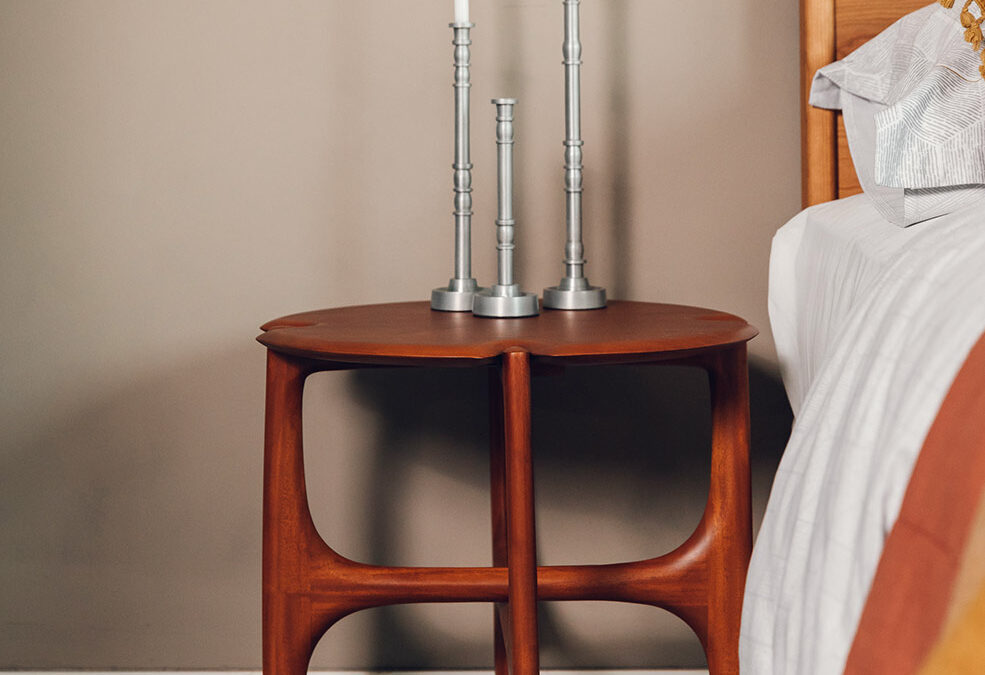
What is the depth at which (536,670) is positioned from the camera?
849mm

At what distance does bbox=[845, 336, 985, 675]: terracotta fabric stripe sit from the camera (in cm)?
44

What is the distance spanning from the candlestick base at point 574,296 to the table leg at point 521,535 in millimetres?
272

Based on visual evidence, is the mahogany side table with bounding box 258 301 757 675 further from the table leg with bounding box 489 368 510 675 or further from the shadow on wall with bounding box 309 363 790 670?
the shadow on wall with bounding box 309 363 790 670

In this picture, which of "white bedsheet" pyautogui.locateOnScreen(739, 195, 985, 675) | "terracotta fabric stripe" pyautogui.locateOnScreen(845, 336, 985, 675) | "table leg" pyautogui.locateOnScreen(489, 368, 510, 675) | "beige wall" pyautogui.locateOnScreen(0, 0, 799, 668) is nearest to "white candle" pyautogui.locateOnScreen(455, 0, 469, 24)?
"beige wall" pyautogui.locateOnScreen(0, 0, 799, 668)

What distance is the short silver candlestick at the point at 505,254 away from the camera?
103 cm

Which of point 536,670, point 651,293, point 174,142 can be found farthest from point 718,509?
point 174,142

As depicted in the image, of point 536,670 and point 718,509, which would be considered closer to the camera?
point 536,670

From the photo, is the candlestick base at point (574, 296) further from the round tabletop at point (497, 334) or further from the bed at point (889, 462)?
the bed at point (889, 462)

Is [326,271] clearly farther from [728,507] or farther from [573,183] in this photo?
[728,507]

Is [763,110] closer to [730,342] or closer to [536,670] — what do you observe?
[730,342]

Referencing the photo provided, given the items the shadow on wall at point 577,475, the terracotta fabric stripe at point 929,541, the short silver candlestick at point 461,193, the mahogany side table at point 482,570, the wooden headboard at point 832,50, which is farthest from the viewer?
the shadow on wall at point 577,475

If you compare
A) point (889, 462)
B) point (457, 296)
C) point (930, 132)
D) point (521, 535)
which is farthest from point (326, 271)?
point (889, 462)

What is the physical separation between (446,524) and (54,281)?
0.60 metres

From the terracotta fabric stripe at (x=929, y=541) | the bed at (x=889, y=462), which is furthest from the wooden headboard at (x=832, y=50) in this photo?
the terracotta fabric stripe at (x=929, y=541)
